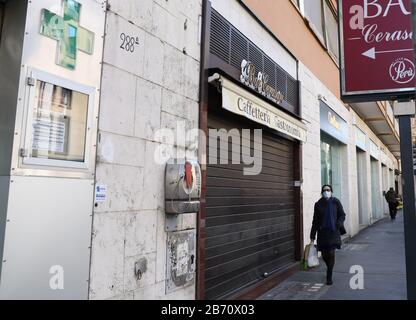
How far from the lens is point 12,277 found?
2.94 metres

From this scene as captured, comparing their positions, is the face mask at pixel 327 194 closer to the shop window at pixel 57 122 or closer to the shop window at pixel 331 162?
the shop window at pixel 331 162

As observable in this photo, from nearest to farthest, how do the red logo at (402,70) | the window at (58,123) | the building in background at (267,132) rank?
the window at (58,123)
the red logo at (402,70)
the building in background at (267,132)

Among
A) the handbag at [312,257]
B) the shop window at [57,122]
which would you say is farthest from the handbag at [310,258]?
the shop window at [57,122]

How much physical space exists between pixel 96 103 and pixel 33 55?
0.70 meters

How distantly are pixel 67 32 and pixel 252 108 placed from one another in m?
3.32

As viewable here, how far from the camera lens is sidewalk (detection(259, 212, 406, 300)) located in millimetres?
6691

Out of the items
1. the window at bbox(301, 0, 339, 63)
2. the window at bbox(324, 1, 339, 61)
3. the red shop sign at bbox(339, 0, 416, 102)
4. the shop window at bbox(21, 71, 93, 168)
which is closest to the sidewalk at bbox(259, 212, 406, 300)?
the red shop sign at bbox(339, 0, 416, 102)

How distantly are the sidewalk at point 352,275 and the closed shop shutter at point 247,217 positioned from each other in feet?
1.76

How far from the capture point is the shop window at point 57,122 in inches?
122

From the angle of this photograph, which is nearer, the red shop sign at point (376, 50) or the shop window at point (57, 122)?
the shop window at point (57, 122)

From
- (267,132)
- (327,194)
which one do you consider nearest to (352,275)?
(327,194)

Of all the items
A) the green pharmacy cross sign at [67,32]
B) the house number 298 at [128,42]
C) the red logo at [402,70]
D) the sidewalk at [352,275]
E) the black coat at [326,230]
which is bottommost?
the sidewalk at [352,275]

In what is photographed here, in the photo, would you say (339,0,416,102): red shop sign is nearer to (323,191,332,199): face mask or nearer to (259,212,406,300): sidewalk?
(323,191,332,199): face mask

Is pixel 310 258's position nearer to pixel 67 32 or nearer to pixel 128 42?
pixel 128 42
